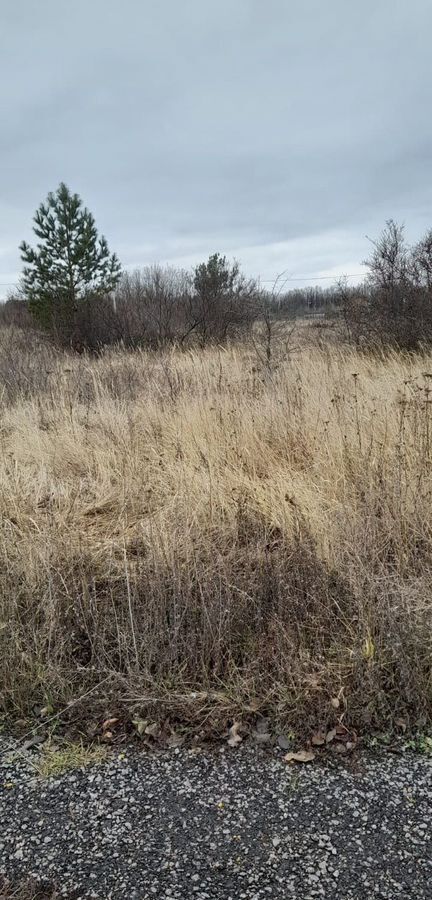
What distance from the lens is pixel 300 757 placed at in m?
1.76

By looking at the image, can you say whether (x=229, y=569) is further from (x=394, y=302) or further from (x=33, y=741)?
(x=394, y=302)

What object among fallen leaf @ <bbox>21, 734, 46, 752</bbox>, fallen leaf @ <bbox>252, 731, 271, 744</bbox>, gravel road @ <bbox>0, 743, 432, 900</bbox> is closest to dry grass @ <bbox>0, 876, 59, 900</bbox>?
gravel road @ <bbox>0, 743, 432, 900</bbox>

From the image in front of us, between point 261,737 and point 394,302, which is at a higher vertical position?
point 394,302

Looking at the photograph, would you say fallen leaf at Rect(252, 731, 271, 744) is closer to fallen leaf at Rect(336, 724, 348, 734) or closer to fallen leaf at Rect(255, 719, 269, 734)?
fallen leaf at Rect(255, 719, 269, 734)

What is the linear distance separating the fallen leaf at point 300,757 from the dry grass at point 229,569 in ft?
0.37

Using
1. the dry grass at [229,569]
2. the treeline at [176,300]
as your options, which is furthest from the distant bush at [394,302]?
the dry grass at [229,569]

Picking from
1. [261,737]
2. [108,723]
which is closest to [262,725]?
[261,737]

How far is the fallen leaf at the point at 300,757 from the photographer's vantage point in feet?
5.75

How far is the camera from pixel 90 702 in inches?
80.1

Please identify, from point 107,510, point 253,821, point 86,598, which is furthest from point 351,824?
point 107,510

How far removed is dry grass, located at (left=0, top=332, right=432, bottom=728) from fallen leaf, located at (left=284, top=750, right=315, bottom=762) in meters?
0.11

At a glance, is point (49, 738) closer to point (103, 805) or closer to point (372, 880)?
point (103, 805)

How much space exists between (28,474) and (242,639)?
2714 mm

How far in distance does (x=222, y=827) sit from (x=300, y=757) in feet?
1.26
